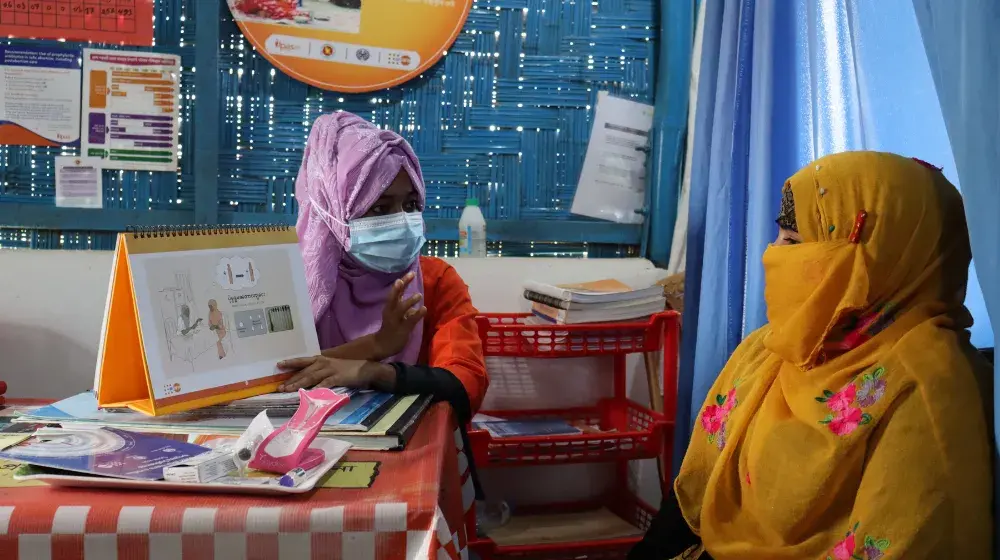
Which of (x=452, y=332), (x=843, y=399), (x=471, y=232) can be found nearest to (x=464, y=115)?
(x=471, y=232)

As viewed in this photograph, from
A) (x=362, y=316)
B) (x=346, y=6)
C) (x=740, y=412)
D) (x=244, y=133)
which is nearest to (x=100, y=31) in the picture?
(x=244, y=133)

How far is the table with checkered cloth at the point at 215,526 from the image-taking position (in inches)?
31.0

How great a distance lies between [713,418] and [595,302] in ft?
2.08

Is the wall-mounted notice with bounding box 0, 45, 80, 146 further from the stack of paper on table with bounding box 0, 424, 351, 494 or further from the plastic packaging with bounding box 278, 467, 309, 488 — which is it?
the plastic packaging with bounding box 278, 467, 309, 488

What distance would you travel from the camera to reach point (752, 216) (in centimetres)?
185

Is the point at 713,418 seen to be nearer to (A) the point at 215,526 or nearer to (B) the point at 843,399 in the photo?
(B) the point at 843,399

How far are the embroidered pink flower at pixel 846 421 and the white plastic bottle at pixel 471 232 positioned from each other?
4.77 feet

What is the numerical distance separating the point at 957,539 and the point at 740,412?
434mm

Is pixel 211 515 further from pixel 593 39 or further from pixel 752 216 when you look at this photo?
pixel 593 39

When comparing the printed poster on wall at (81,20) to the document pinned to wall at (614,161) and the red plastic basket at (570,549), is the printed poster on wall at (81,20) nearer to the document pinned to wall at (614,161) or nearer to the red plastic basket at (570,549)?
the document pinned to wall at (614,161)

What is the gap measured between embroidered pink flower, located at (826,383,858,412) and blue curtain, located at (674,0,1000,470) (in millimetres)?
364

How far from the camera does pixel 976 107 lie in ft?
3.25

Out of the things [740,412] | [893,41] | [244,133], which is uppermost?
[893,41]

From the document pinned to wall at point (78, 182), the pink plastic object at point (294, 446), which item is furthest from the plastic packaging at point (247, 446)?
the document pinned to wall at point (78, 182)
